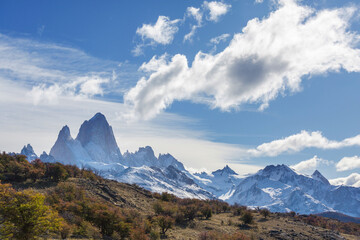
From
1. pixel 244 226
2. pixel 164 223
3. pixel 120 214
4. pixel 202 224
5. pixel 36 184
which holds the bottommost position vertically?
pixel 244 226

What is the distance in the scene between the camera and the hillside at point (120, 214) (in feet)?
103

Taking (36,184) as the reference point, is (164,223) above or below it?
below

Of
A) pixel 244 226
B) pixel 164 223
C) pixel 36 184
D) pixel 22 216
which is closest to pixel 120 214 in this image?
pixel 164 223

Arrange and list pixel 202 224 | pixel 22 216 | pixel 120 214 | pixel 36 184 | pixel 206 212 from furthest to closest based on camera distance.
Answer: pixel 206 212 < pixel 202 224 < pixel 36 184 < pixel 120 214 < pixel 22 216

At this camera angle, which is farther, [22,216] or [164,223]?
[164,223]

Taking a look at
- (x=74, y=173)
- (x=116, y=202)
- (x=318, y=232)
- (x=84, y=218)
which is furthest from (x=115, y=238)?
(x=318, y=232)

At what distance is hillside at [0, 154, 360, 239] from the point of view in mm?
31250

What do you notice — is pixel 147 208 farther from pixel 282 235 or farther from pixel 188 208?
pixel 282 235

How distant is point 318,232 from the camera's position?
5219cm

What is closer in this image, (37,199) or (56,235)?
(37,199)

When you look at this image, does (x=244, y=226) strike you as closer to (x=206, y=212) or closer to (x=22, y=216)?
(x=206, y=212)

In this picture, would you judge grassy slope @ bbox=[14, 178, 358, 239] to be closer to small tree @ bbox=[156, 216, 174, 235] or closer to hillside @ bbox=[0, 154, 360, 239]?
hillside @ bbox=[0, 154, 360, 239]

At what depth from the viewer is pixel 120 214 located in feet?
112

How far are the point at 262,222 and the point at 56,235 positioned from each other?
42.2 meters
